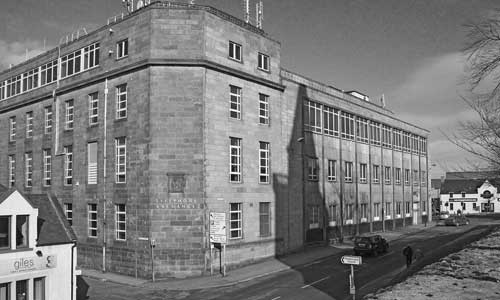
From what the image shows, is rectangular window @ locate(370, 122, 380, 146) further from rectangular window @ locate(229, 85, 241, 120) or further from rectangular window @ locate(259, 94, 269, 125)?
rectangular window @ locate(229, 85, 241, 120)

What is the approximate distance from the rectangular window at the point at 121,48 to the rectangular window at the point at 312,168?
1919 centimetres

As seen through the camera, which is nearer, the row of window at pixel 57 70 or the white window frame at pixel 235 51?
the white window frame at pixel 235 51

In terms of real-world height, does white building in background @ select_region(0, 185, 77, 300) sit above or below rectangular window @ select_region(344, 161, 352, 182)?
below

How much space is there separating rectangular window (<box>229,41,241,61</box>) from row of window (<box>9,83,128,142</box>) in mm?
7892

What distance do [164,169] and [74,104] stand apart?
12.5 metres

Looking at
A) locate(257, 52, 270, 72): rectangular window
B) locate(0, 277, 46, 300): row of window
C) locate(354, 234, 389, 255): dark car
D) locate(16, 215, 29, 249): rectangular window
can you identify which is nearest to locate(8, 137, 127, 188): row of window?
locate(16, 215, 29, 249): rectangular window

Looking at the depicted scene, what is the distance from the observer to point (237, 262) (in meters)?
31.7

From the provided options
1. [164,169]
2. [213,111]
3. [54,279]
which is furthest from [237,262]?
[54,279]

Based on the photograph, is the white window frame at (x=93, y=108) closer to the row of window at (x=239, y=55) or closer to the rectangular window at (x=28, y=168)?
the row of window at (x=239, y=55)

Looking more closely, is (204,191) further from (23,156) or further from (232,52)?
(23,156)

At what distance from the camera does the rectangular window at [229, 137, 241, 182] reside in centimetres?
3281

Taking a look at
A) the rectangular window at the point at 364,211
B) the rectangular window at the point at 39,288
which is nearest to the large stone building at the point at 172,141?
the rectangular window at the point at 364,211

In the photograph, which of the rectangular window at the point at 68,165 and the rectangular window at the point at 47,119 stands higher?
the rectangular window at the point at 47,119

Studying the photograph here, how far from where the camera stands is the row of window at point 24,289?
64.8ft
